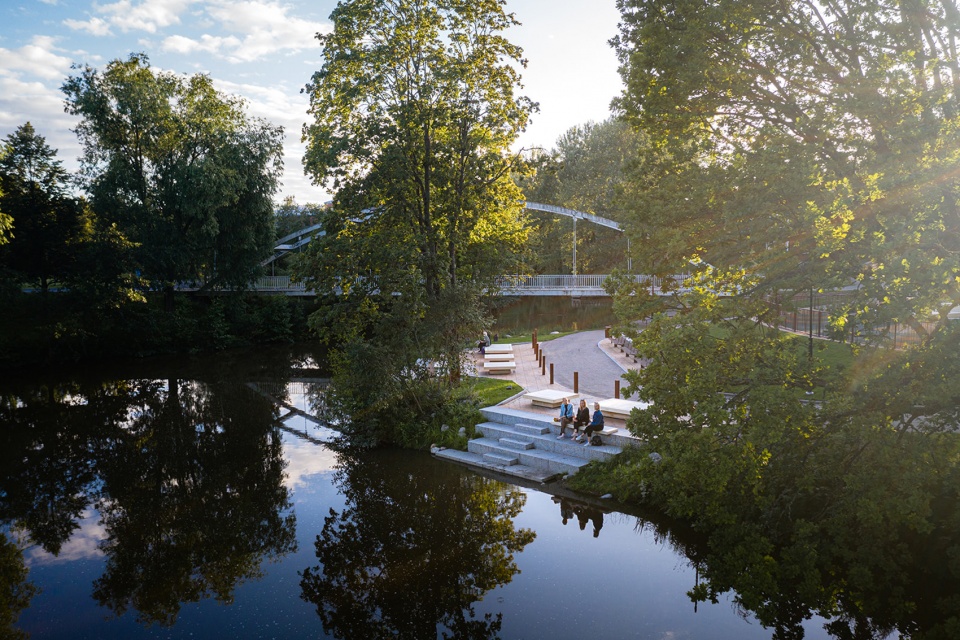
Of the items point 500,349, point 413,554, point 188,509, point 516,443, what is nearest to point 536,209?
point 500,349

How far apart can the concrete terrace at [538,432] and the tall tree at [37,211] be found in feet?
90.6

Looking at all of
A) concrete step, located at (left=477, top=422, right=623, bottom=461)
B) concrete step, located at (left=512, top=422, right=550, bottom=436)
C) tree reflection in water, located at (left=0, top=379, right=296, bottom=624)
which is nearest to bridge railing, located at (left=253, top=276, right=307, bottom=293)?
tree reflection in water, located at (left=0, top=379, right=296, bottom=624)

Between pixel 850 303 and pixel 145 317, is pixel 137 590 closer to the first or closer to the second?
pixel 850 303

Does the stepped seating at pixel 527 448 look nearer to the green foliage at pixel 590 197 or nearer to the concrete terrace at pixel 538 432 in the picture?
the concrete terrace at pixel 538 432

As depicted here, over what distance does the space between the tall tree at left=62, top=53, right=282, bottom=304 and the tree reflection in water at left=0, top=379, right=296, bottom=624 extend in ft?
47.7

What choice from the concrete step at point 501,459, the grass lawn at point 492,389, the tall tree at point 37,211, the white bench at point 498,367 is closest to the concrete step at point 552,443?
the concrete step at point 501,459

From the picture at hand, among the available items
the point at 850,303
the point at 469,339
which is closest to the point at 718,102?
the point at 850,303

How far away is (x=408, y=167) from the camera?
18.7 meters

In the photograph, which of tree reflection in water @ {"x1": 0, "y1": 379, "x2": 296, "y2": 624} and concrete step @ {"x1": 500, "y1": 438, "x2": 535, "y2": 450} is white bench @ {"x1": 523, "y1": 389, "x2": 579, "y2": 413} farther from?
tree reflection in water @ {"x1": 0, "y1": 379, "x2": 296, "y2": 624}

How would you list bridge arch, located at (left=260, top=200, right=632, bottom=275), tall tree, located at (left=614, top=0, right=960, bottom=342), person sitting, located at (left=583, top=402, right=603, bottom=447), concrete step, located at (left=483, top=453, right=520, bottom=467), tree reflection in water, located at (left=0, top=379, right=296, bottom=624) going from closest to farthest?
tall tree, located at (left=614, top=0, right=960, bottom=342), tree reflection in water, located at (left=0, top=379, right=296, bottom=624), person sitting, located at (left=583, top=402, right=603, bottom=447), concrete step, located at (left=483, top=453, right=520, bottom=467), bridge arch, located at (left=260, top=200, right=632, bottom=275)

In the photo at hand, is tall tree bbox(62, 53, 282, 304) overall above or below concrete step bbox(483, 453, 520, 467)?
above

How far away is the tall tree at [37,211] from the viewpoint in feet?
115

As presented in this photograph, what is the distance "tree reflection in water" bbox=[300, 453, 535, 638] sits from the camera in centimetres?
959

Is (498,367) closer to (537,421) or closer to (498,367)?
(498,367)
